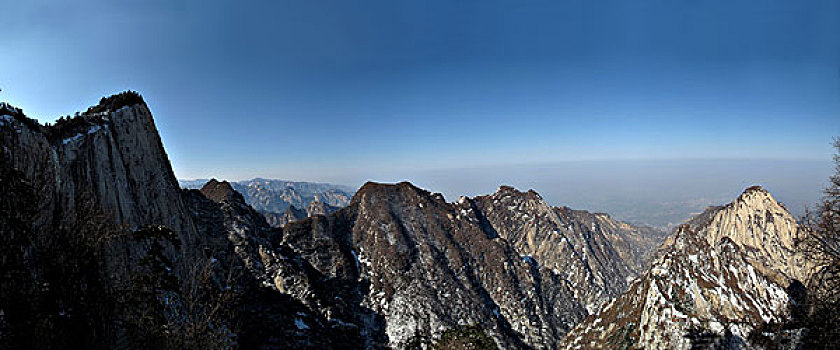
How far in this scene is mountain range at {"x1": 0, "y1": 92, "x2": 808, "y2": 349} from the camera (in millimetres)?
11008

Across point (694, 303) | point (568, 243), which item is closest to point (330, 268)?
point (694, 303)

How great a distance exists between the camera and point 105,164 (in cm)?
1948

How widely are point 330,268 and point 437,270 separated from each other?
83.9 feet

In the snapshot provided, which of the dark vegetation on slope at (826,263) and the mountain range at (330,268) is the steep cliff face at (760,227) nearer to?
the mountain range at (330,268)

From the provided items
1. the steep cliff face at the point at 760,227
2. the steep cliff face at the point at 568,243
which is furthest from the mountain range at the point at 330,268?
the steep cliff face at the point at 568,243

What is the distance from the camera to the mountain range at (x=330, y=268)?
36.1 feet

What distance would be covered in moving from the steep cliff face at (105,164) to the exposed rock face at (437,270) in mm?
47119

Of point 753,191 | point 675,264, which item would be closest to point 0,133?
point 675,264

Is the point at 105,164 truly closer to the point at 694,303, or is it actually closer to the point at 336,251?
the point at 694,303

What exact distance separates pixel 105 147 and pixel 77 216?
1059 centimetres

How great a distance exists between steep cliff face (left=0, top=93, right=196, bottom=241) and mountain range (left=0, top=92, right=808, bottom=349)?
0.11 meters

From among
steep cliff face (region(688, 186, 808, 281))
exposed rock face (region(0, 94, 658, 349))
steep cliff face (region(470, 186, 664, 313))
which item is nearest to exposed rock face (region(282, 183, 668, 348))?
exposed rock face (region(0, 94, 658, 349))

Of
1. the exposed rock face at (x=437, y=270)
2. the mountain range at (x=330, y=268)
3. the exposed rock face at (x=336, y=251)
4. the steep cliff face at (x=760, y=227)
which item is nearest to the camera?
the mountain range at (x=330, y=268)

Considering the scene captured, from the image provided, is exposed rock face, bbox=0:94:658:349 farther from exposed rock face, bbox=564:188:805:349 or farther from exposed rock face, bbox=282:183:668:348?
exposed rock face, bbox=564:188:805:349
